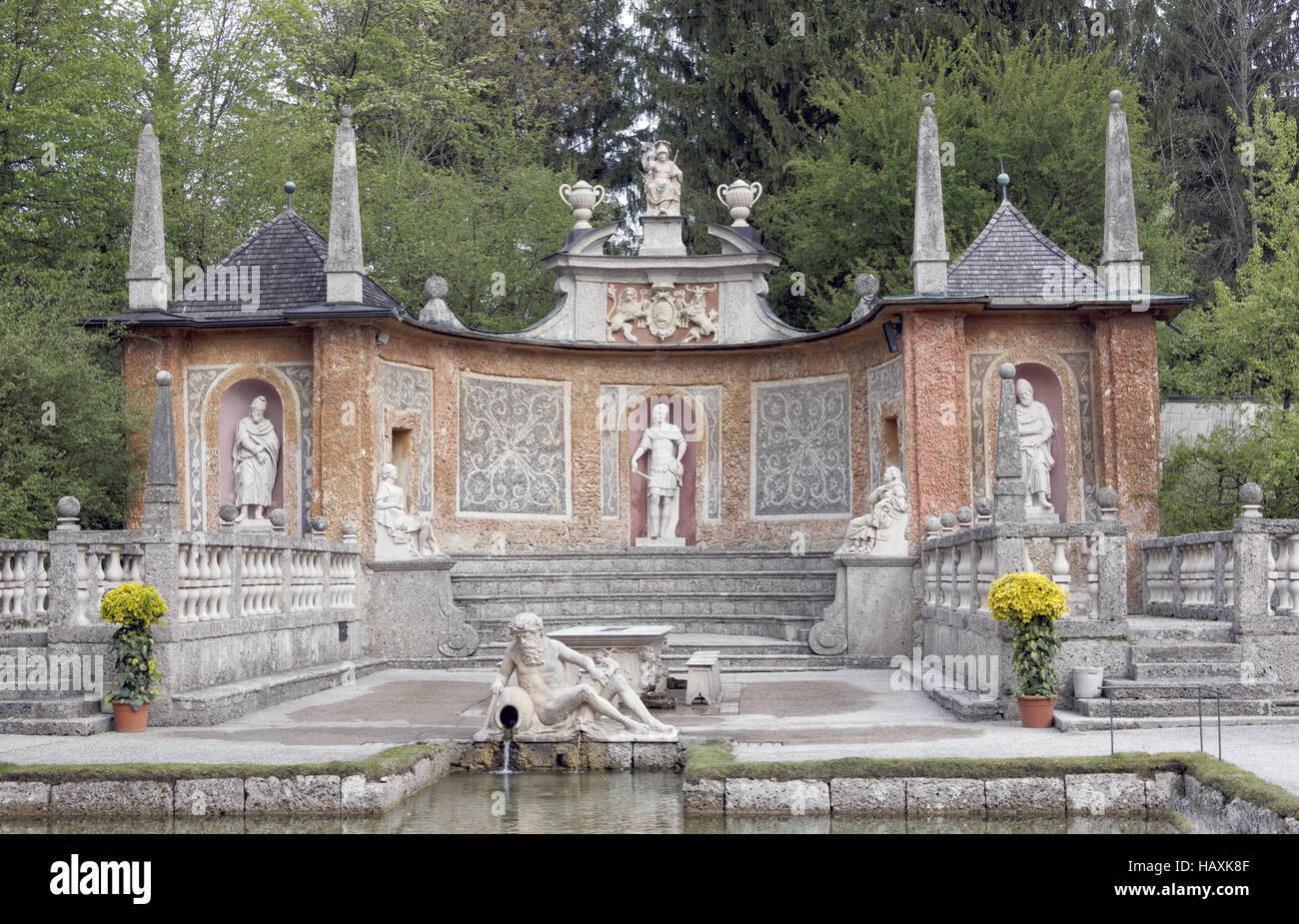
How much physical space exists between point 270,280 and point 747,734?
40.4 ft

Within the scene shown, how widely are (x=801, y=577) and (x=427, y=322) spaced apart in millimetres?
6503

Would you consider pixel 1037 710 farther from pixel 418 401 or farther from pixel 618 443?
pixel 618 443

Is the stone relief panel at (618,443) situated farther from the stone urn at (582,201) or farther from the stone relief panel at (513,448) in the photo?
the stone urn at (582,201)

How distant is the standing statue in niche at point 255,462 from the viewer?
65.4 ft

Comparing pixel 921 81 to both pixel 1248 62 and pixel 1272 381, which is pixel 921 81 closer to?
pixel 1248 62

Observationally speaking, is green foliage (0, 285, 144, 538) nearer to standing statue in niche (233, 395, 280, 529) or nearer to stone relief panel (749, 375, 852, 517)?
standing statue in niche (233, 395, 280, 529)

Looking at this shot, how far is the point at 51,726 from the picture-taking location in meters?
11.5

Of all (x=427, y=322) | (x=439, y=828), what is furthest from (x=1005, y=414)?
(x=427, y=322)

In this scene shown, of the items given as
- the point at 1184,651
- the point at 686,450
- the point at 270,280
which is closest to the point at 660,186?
the point at 686,450

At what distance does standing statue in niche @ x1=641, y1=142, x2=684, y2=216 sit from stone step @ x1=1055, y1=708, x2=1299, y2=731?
1341 centimetres

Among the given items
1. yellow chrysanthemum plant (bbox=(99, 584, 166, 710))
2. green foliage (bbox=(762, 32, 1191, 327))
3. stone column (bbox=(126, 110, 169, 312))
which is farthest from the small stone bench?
green foliage (bbox=(762, 32, 1191, 327))

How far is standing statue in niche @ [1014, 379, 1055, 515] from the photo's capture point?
19636mm

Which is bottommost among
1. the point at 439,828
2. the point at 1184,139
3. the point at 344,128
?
the point at 439,828

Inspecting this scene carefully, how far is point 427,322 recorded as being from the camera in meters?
21.0
